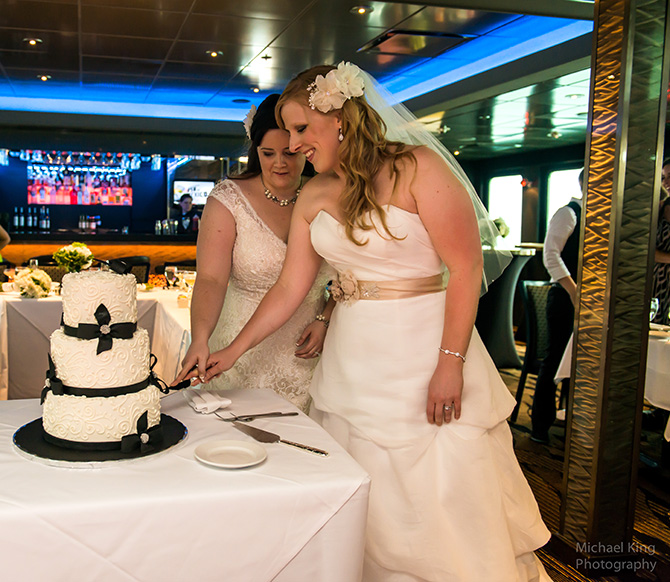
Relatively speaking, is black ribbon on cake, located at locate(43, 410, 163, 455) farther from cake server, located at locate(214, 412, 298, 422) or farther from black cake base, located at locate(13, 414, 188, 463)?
cake server, located at locate(214, 412, 298, 422)

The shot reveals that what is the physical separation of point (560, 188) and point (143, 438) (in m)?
12.1

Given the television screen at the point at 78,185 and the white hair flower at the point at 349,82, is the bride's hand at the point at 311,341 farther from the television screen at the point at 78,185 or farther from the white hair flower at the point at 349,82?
the television screen at the point at 78,185

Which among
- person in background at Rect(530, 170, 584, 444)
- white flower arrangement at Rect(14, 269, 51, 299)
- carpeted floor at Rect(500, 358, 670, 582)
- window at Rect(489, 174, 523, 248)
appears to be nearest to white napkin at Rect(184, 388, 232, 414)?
carpeted floor at Rect(500, 358, 670, 582)

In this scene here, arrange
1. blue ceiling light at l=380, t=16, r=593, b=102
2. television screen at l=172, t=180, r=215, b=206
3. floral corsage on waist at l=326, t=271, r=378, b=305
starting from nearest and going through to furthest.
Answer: floral corsage on waist at l=326, t=271, r=378, b=305
blue ceiling light at l=380, t=16, r=593, b=102
television screen at l=172, t=180, r=215, b=206

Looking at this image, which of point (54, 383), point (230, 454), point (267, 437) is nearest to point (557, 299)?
point (267, 437)

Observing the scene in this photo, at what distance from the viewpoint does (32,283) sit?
485cm

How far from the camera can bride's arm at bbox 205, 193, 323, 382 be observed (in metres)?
2.09

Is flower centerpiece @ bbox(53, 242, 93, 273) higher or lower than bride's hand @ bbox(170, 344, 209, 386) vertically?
higher

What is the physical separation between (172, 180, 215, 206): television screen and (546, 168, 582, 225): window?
6.29 m

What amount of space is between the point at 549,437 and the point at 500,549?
3.15m

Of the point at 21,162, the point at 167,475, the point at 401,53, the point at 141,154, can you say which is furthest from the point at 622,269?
the point at 21,162

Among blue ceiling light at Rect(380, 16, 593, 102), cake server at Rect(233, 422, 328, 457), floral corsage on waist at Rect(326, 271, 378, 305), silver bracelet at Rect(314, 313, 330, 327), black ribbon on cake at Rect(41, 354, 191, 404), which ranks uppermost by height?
blue ceiling light at Rect(380, 16, 593, 102)

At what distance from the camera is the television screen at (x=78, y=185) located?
11312mm

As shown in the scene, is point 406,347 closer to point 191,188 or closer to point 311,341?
point 311,341
